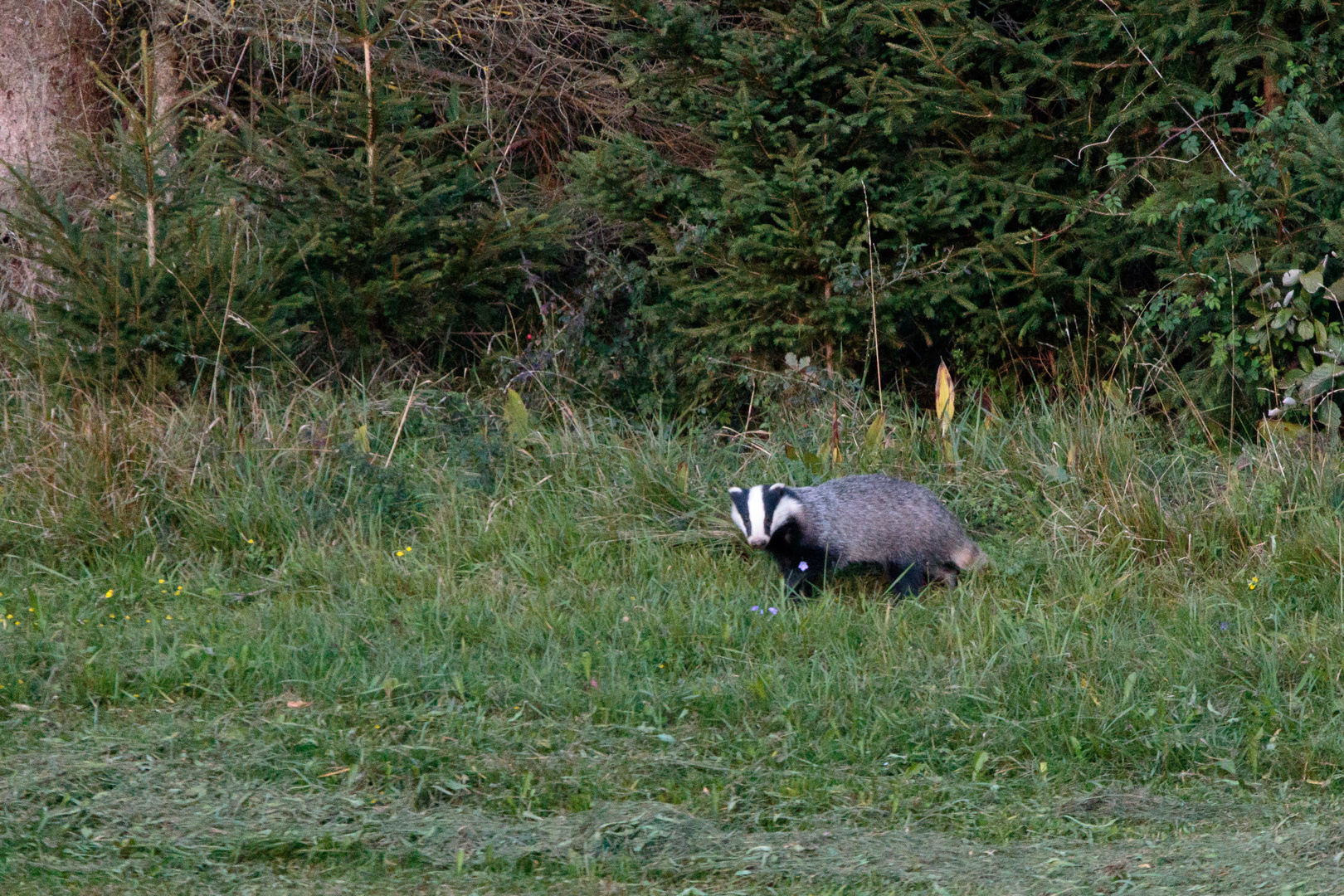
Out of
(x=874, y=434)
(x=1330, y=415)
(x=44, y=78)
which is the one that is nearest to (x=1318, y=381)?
(x=1330, y=415)

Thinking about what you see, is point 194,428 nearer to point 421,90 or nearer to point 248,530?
point 248,530

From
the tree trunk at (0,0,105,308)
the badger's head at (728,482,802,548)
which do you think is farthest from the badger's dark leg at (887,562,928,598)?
the tree trunk at (0,0,105,308)

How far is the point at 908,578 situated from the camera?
6.04 meters

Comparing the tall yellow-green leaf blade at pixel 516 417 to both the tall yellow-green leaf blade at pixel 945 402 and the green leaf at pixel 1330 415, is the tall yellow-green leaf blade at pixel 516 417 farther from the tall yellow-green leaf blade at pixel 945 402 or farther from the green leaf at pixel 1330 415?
the green leaf at pixel 1330 415

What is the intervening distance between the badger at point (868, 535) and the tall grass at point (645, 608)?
0.16m

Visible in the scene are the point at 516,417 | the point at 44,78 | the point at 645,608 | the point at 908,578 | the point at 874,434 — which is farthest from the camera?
the point at 44,78

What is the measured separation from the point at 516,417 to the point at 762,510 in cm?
225

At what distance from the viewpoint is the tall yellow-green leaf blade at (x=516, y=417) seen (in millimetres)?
7426

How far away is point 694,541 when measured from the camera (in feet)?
20.8

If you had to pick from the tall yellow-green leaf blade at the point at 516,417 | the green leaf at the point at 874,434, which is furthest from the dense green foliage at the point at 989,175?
the tall yellow-green leaf blade at the point at 516,417

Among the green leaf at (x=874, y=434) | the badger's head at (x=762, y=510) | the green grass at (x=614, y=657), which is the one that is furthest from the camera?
the green leaf at (x=874, y=434)

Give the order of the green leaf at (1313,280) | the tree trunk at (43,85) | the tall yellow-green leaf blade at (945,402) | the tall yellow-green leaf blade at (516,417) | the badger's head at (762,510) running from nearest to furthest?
1. the badger's head at (762,510)
2. the green leaf at (1313,280)
3. the tall yellow-green leaf blade at (945,402)
4. the tall yellow-green leaf blade at (516,417)
5. the tree trunk at (43,85)

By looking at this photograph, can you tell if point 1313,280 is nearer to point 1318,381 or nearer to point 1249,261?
point 1249,261

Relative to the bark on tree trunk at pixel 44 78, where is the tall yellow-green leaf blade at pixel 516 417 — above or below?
below
